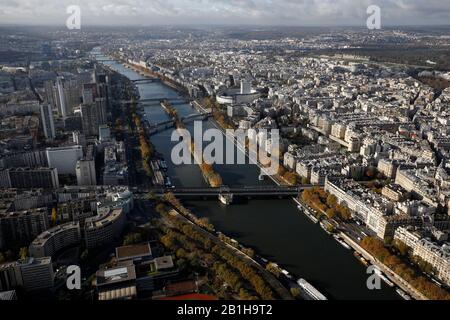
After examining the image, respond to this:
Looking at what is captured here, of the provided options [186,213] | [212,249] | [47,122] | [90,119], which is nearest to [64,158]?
[47,122]

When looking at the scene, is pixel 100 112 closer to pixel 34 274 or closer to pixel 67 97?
pixel 67 97

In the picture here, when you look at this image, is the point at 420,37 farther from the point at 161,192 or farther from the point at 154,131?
the point at 161,192

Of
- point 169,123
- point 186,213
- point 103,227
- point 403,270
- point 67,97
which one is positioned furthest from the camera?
point 67,97

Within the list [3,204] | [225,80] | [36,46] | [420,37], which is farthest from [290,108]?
[420,37]

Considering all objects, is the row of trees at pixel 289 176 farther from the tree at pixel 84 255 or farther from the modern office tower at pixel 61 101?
the modern office tower at pixel 61 101

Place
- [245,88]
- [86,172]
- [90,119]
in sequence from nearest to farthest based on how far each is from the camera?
[86,172] → [90,119] → [245,88]
